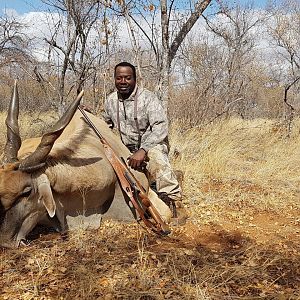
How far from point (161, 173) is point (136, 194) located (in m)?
0.55

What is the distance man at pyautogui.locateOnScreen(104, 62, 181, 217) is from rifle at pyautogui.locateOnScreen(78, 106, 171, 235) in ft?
0.87

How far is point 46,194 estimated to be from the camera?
3.49m

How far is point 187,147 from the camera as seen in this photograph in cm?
731

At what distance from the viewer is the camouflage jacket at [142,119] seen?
4707 mm

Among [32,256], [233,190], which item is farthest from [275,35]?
[32,256]

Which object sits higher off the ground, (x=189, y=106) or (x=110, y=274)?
(x=189, y=106)

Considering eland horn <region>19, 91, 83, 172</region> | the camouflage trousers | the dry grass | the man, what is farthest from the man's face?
the dry grass

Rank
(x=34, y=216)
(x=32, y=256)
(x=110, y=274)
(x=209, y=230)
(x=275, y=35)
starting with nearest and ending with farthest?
(x=110, y=274), (x=32, y=256), (x=34, y=216), (x=209, y=230), (x=275, y=35)

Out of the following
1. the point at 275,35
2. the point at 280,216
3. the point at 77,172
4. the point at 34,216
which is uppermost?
the point at 275,35

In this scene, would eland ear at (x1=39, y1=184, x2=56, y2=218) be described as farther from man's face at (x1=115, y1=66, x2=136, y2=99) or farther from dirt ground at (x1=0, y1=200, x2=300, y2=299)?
man's face at (x1=115, y1=66, x2=136, y2=99)

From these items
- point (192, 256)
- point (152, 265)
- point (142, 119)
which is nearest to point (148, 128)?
point (142, 119)

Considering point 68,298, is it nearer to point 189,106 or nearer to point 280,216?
point 280,216

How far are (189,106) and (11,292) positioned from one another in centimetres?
631

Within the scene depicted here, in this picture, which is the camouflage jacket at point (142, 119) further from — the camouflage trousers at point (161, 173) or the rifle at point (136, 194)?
the rifle at point (136, 194)
